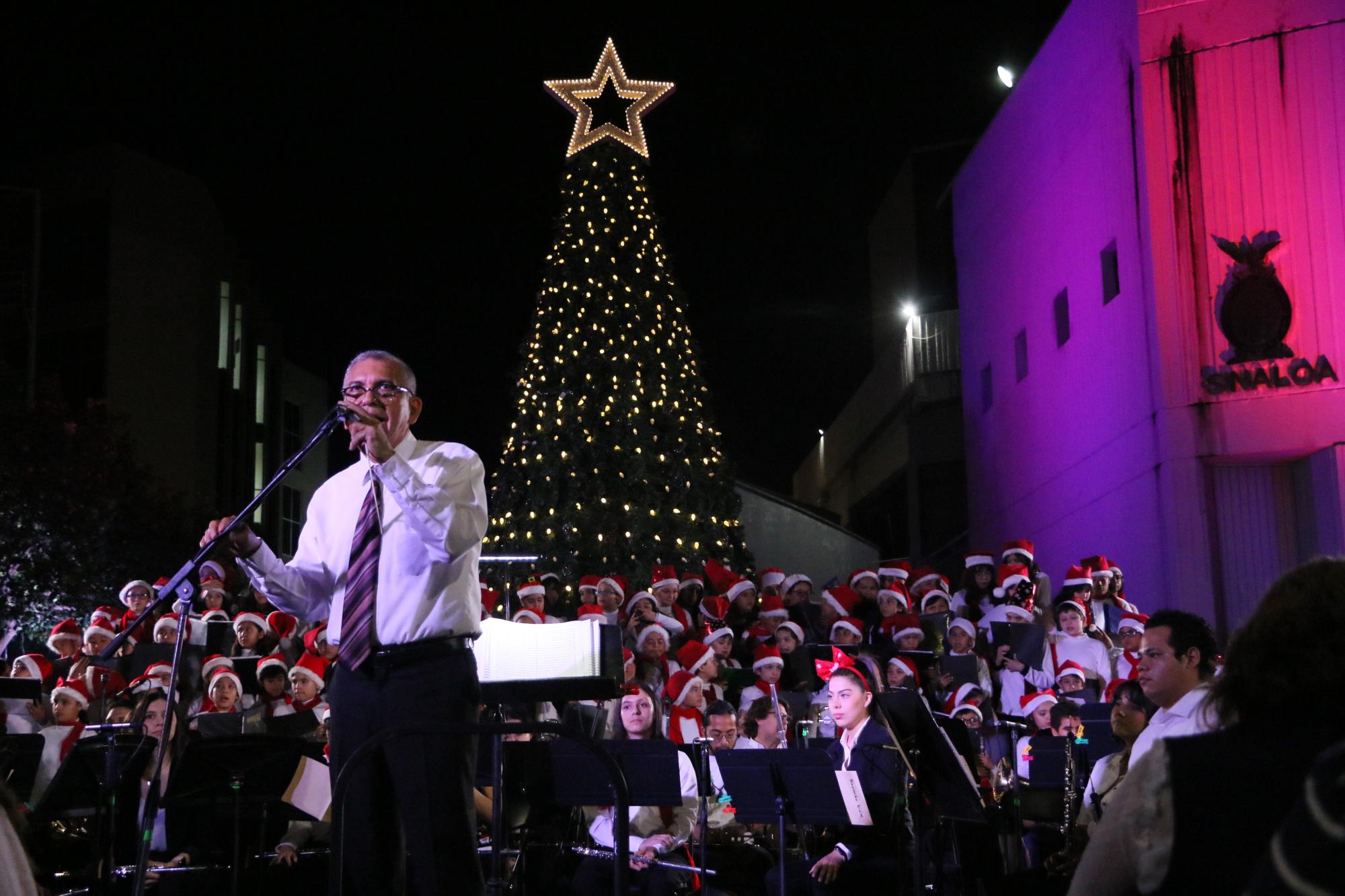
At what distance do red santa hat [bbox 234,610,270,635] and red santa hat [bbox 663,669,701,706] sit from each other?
12.8 feet

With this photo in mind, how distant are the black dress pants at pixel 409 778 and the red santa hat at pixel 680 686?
281 inches

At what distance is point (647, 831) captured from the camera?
837 centimetres

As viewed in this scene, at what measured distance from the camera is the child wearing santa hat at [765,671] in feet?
37.7

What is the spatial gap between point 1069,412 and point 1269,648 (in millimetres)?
16588

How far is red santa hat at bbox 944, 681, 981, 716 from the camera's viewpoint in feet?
36.1

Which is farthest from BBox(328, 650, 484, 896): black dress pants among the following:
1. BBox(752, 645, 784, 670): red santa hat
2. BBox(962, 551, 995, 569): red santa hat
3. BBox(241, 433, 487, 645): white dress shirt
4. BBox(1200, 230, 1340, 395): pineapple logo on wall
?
BBox(1200, 230, 1340, 395): pineapple logo on wall

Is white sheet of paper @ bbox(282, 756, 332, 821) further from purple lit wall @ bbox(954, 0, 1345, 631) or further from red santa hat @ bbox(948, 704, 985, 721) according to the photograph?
purple lit wall @ bbox(954, 0, 1345, 631)

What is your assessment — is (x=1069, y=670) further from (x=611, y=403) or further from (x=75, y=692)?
(x=75, y=692)

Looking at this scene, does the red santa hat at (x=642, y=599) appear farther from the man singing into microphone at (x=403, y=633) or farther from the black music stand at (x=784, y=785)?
the man singing into microphone at (x=403, y=633)

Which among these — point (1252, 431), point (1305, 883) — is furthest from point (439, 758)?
point (1252, 431)

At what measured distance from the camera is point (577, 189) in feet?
59.5

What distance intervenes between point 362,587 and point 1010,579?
35.9 feet

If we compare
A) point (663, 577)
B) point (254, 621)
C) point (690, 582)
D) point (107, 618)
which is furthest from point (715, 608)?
point (107, 618)

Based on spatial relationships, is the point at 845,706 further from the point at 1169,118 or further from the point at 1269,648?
the point at 1169,118
